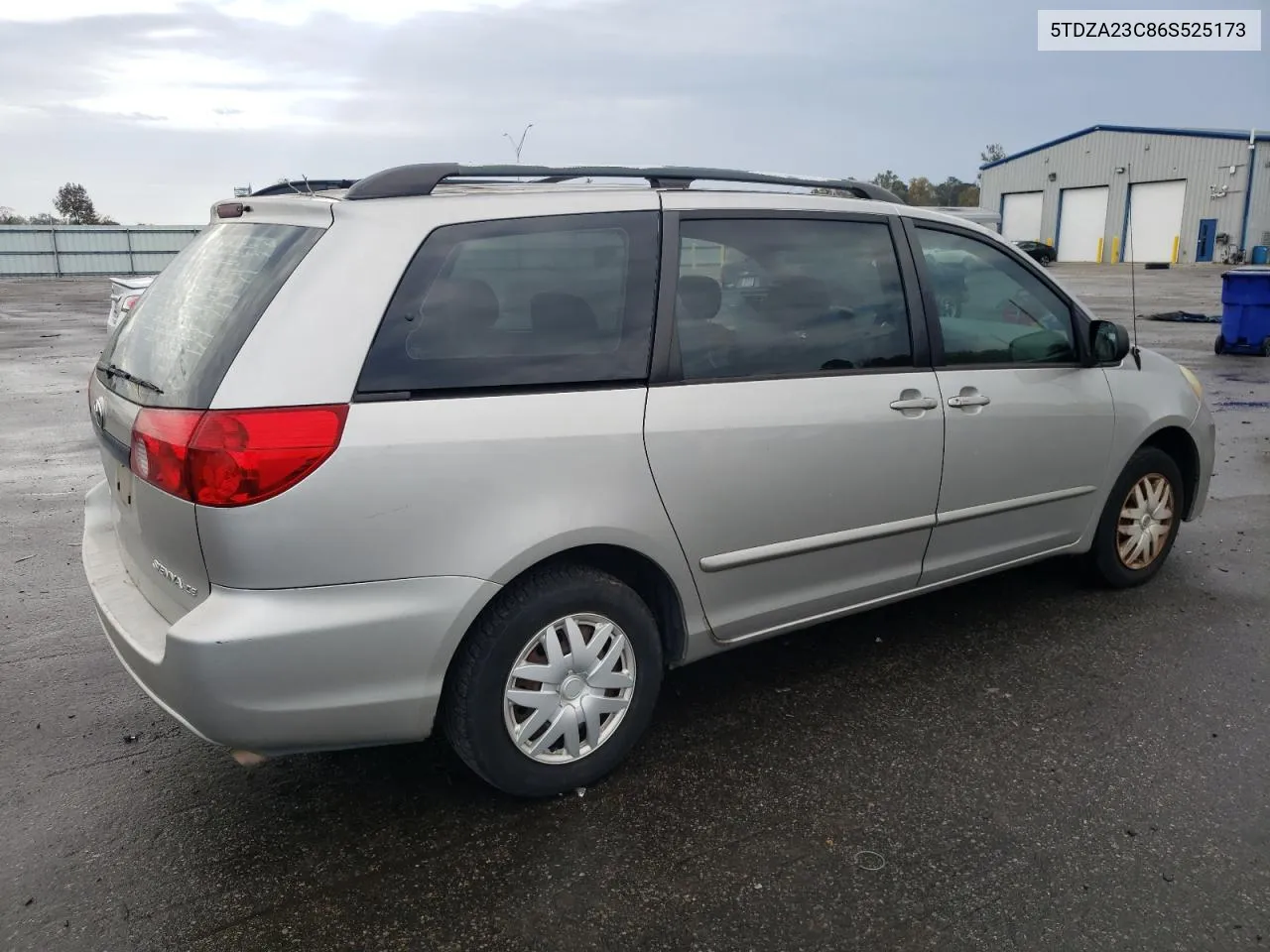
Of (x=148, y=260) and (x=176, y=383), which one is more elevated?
Answer: (x=148, y=260)

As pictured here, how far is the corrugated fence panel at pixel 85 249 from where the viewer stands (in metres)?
38.7

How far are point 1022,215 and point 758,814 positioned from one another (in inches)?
2224

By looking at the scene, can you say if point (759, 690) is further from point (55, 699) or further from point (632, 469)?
point (55, 699)

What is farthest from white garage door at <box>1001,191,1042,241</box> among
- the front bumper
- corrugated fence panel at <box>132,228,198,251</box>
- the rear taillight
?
the rear taillight

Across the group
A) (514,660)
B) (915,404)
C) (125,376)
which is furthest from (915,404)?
(125,376)

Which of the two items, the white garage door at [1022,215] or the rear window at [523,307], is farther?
the white garage door at [1022,215]

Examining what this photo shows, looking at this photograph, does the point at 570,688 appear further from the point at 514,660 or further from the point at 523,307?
the point at 523,307

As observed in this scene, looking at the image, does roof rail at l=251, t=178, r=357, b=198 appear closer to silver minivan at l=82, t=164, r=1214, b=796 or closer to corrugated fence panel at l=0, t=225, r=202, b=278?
silver minivan at l=82, t=164, r=1214, b=796

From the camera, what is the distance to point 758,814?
2.94 meters

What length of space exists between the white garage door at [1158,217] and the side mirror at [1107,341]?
44.0m

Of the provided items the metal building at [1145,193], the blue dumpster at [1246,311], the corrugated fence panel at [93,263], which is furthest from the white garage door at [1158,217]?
the corrugated fence panel at [93,263]

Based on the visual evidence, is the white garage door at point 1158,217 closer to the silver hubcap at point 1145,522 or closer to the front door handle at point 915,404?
the silver hubcap at point 1145,522

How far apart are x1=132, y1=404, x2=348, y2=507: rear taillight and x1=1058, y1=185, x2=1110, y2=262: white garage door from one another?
50834 millimetres

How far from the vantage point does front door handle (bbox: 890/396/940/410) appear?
138 inches
